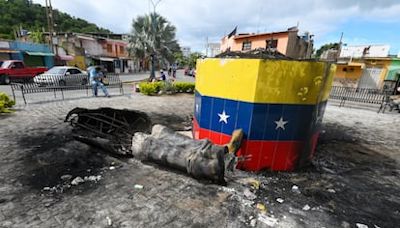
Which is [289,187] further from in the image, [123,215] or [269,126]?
[123,215]

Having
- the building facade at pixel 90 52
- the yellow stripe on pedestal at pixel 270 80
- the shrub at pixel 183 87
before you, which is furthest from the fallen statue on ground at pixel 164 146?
the building facade at pixel 90 52

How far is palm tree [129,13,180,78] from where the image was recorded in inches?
862

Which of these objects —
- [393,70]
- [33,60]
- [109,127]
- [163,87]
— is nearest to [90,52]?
[33,60]

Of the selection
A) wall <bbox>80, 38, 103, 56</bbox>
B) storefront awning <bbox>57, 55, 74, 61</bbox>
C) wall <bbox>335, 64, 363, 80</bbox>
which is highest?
wall <bbox>80, 38, 103, 56</bbox>

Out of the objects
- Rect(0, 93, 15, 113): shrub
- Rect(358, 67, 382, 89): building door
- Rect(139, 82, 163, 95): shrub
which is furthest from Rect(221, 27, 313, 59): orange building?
Rect(0, 93, 15, 113): shrub

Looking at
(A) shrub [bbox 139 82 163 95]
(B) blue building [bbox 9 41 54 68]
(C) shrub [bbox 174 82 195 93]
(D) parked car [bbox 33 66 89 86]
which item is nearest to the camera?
(A) shrub [bbox 139 82 163 95]

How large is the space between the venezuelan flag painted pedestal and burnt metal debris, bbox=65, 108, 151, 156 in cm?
192

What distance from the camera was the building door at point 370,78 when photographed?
76.9 feet

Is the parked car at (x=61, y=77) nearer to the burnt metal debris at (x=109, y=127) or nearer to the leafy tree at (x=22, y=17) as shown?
the burnt metal debris at (x=109, y=127)

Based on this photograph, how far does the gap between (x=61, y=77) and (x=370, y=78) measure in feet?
98.4

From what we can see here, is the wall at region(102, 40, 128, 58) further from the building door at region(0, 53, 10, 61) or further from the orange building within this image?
the orange building

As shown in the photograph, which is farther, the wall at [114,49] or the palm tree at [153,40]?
the wall at [114,49]

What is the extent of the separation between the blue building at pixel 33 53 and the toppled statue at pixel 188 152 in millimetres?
27355

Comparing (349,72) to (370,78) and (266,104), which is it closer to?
(370,78)
